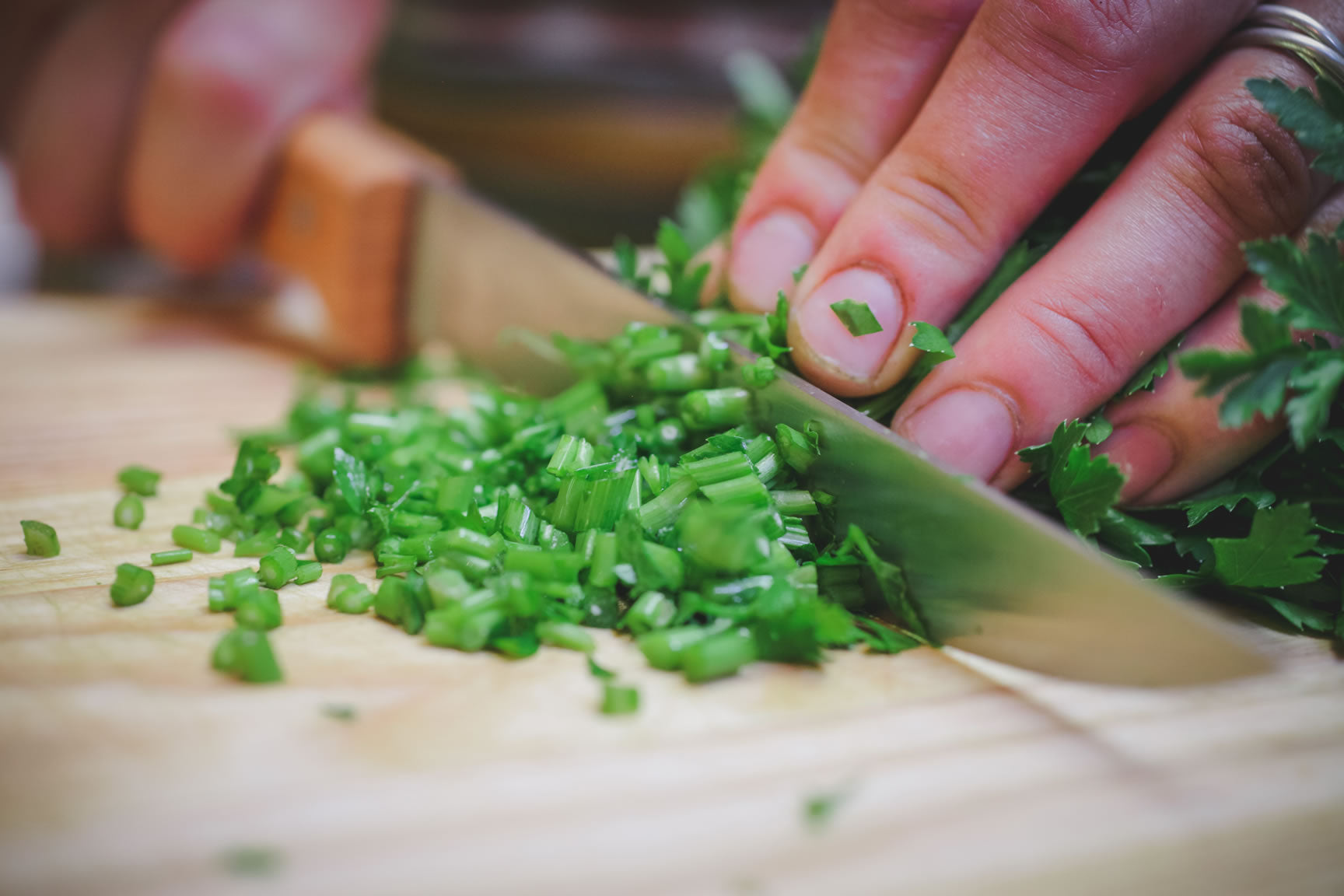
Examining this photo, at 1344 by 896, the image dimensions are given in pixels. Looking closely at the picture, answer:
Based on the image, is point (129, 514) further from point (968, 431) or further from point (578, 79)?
point (578, 79)

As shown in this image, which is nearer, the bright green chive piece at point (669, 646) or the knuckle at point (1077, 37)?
the bright green chive piece at point (669, 646)

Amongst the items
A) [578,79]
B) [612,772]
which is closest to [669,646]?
[612,772]

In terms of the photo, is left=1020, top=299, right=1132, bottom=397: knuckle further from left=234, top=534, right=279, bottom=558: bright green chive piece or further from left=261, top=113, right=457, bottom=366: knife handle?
left=261, top=113, right=457, bottom=366: knife handle

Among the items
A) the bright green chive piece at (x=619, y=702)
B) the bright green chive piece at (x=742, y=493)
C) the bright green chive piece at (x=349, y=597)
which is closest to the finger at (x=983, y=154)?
the bright green chive piece at (x=742, y=493)

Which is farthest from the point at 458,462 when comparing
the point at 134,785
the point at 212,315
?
the point at 212,315

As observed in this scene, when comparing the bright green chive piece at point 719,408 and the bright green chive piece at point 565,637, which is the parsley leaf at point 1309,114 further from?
the bright green chive piece at point 565,637

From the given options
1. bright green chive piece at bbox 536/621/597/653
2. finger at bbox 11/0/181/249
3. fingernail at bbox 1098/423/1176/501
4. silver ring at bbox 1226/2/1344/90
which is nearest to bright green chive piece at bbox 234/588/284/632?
bright green chive piece at bbox 536/621/597/653
